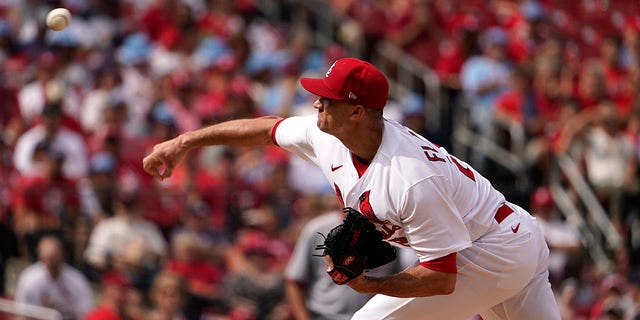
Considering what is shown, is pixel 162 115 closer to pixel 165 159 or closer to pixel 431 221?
pixel 165 159

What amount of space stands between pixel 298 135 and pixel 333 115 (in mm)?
519

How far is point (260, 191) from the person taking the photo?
10070 mm

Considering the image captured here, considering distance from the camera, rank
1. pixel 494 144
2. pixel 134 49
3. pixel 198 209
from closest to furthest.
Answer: pixel 198 209, pixel 494 144, pixel 134 49

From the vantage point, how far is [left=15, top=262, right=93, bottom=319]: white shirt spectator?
882 centimetres

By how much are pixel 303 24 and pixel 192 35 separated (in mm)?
1996

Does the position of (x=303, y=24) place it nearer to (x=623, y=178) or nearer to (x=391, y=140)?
(x=623, y=178)

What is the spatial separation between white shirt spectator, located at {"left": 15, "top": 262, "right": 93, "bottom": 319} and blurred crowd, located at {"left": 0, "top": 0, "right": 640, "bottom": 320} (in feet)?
0.05

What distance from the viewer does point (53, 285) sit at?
8891mm

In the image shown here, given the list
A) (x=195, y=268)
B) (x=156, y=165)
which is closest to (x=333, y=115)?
(x=156, y=165)

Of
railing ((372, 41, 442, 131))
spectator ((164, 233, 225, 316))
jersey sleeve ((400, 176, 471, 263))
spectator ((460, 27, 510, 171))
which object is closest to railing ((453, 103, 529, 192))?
spectator ((460, 27, 510, 171))

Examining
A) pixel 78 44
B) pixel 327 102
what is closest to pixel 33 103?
pixel 78 44

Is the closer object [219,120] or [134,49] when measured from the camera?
[219,120]

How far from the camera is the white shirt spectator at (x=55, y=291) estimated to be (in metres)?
8.82

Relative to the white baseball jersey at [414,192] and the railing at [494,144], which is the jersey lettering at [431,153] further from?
the railing at [494,144]
